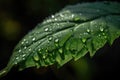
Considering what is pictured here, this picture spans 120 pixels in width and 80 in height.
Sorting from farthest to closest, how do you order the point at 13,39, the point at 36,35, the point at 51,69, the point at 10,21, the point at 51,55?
the point at 10,21 → the point at 13,39 → the point at 51,69 → the point at 36,35 → the point at 51,55

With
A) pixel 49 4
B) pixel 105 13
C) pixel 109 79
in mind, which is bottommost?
pixel 109 79

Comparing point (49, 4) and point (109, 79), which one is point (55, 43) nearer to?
point (109, 79)

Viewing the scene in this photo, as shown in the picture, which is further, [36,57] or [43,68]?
[43,68]

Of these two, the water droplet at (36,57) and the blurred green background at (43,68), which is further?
the blurred green background at (43,68)

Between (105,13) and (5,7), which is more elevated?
(105,13)

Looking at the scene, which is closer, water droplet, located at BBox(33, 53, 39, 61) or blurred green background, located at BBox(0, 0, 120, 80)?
water droplet, located at BBox(33, 53, 39, 61)

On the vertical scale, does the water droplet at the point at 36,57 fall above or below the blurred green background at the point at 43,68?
above

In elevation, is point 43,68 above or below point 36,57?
below

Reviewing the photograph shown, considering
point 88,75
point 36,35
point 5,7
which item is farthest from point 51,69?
point 36,35
